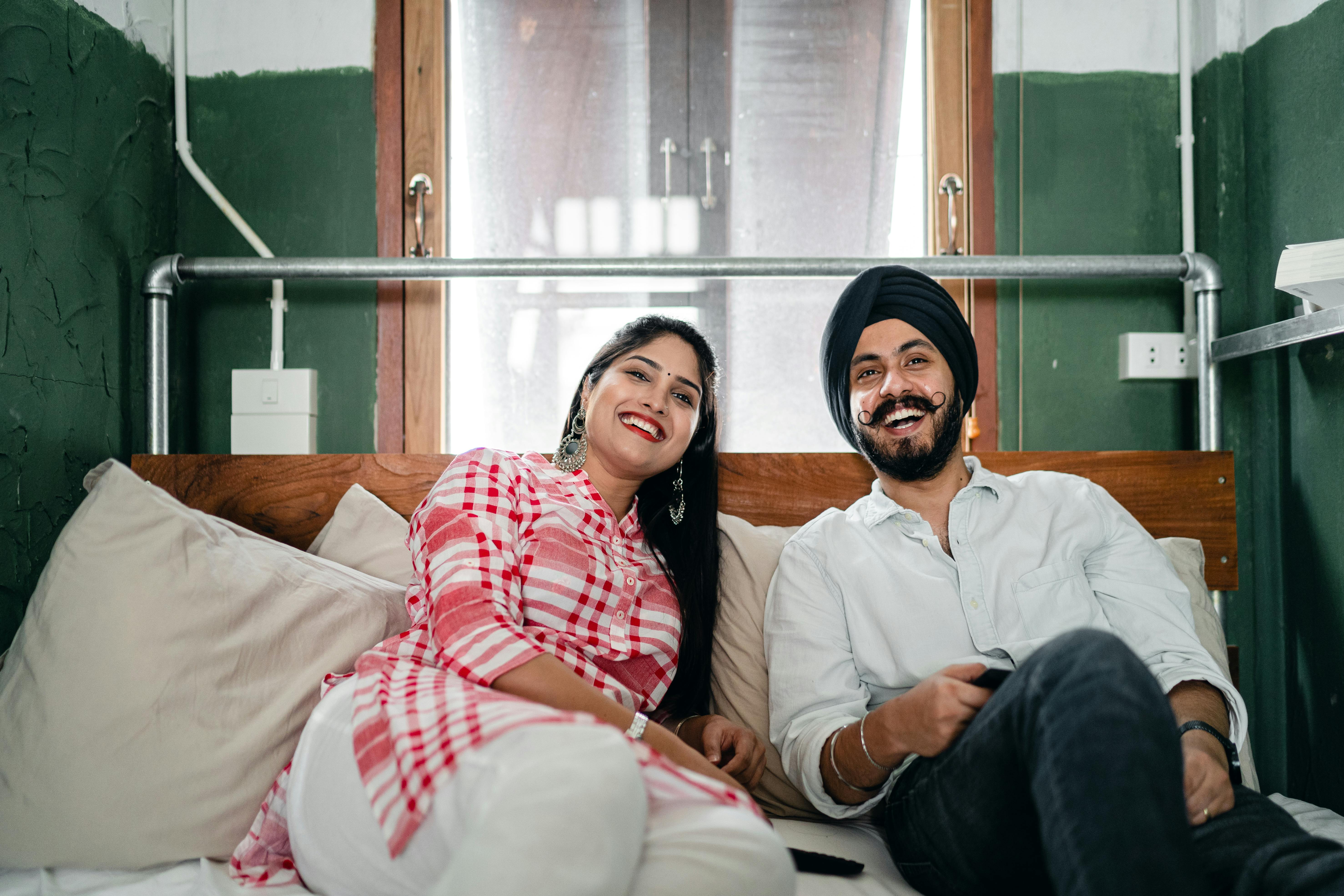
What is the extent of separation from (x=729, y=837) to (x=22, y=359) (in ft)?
4.54

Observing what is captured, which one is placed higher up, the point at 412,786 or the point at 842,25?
the point at 842,25

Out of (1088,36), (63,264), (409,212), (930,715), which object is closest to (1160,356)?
(1088,36)

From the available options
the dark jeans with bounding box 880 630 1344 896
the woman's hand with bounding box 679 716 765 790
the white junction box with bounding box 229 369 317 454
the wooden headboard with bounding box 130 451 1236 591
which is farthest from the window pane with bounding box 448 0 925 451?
the dark jeans with bounding box 880 630 1344 896

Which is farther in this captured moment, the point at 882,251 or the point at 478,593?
the point at 882,251

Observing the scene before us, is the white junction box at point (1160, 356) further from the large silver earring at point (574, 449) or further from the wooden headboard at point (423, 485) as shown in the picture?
the large silver earring at point (574, 449)

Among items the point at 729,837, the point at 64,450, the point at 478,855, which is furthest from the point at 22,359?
the point at 729,837

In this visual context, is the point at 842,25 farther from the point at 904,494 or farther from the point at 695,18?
the point at 904,494

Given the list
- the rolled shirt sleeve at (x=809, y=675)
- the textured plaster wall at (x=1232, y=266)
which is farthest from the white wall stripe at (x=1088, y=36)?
the rolled shirt sleeve at (x=809, y=675)

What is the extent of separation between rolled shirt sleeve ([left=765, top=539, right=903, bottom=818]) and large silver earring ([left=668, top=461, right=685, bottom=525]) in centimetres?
19

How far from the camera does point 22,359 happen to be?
1.40m

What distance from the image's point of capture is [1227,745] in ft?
3.61

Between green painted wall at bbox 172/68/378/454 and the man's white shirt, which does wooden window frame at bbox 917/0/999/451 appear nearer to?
the man's white shirt

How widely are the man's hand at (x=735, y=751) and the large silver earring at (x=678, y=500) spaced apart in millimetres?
345

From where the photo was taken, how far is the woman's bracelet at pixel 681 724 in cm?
128
